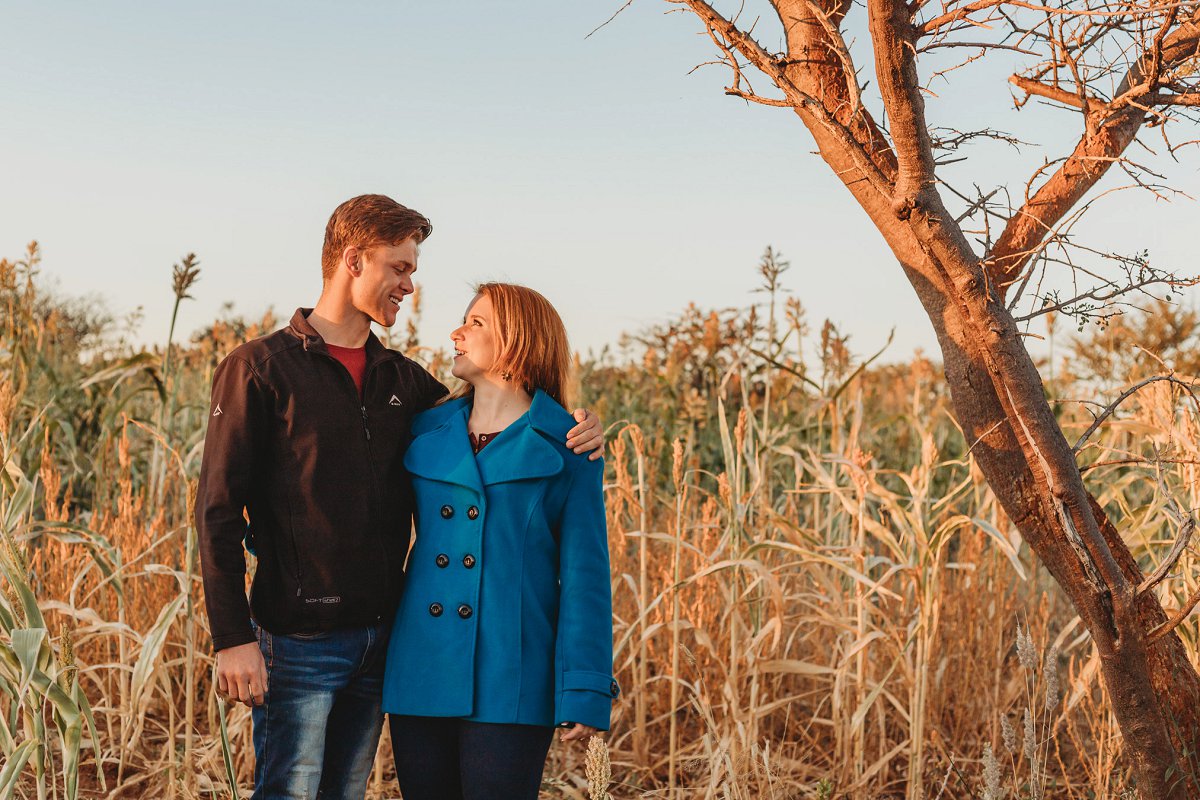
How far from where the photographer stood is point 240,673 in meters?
1.78

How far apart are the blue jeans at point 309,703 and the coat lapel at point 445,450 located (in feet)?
1.06

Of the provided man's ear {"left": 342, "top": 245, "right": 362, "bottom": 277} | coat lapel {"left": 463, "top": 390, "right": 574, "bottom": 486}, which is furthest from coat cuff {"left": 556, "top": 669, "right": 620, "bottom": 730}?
man's ear {"left": 342, "top": 245, "right": 362, "bottom": 277}

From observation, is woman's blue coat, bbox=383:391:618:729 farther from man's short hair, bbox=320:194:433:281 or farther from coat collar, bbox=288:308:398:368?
man's short hair, bbox=320:194:433:281

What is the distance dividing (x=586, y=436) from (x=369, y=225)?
58cm

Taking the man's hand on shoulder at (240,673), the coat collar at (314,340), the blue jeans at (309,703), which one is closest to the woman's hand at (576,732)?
the blue jeans at (309,703)

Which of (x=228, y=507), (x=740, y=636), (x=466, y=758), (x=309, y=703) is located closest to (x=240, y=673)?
(x=309, y=703)

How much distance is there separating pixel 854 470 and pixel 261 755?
59.0 inches

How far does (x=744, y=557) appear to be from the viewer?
254 cm

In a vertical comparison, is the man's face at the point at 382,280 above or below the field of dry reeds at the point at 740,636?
above

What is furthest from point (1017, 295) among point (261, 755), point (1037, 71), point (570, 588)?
point (261, 755)

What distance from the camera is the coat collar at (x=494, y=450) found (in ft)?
6.21

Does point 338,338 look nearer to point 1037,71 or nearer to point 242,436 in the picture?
point 242,436

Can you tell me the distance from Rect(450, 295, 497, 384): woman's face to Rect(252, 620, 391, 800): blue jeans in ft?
1.71

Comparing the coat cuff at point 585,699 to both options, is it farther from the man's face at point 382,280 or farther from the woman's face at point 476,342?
the man's face at point 382,280
